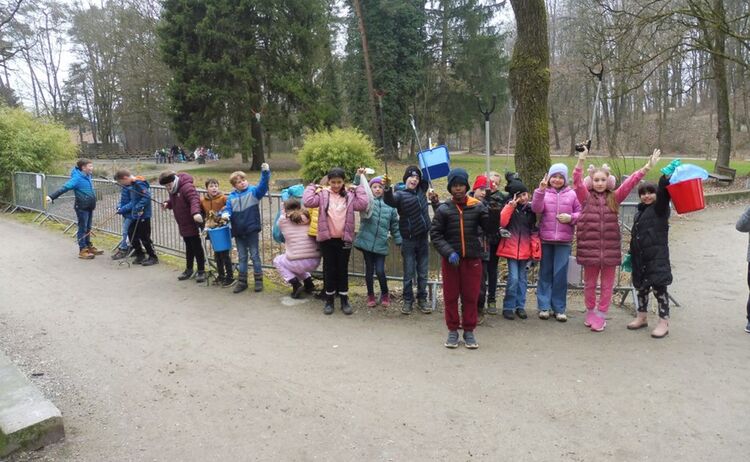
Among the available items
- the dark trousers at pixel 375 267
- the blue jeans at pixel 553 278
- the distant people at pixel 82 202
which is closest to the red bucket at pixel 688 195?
the blue jeans at pixel 553 278

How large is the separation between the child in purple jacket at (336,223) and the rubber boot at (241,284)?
1523 mm

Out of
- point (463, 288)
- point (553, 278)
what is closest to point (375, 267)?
point (463, 288)

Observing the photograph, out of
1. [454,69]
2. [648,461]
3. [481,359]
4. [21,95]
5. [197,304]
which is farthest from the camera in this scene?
[21,95]

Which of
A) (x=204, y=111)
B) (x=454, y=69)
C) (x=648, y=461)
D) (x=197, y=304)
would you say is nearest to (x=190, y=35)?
(x=204, y=111)

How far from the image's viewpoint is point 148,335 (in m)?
5.84

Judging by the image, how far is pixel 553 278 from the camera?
6.17 meters

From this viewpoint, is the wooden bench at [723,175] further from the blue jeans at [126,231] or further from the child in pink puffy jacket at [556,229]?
the blue jeans at [126,231]

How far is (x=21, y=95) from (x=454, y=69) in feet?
134

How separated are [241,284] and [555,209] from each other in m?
4.27

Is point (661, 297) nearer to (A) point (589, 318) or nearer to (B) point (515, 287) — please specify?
(A) point (589, 318)

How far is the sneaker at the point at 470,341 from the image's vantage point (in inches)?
209

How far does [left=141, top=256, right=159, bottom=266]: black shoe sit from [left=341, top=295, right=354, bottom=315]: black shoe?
4.26 m

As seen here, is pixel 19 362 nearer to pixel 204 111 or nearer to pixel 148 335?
pixel 148 335

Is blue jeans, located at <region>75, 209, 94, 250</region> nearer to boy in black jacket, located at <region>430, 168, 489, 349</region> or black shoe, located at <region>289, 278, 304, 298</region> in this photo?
black shoe, located at <region>289, 278, 304, 298</region>
